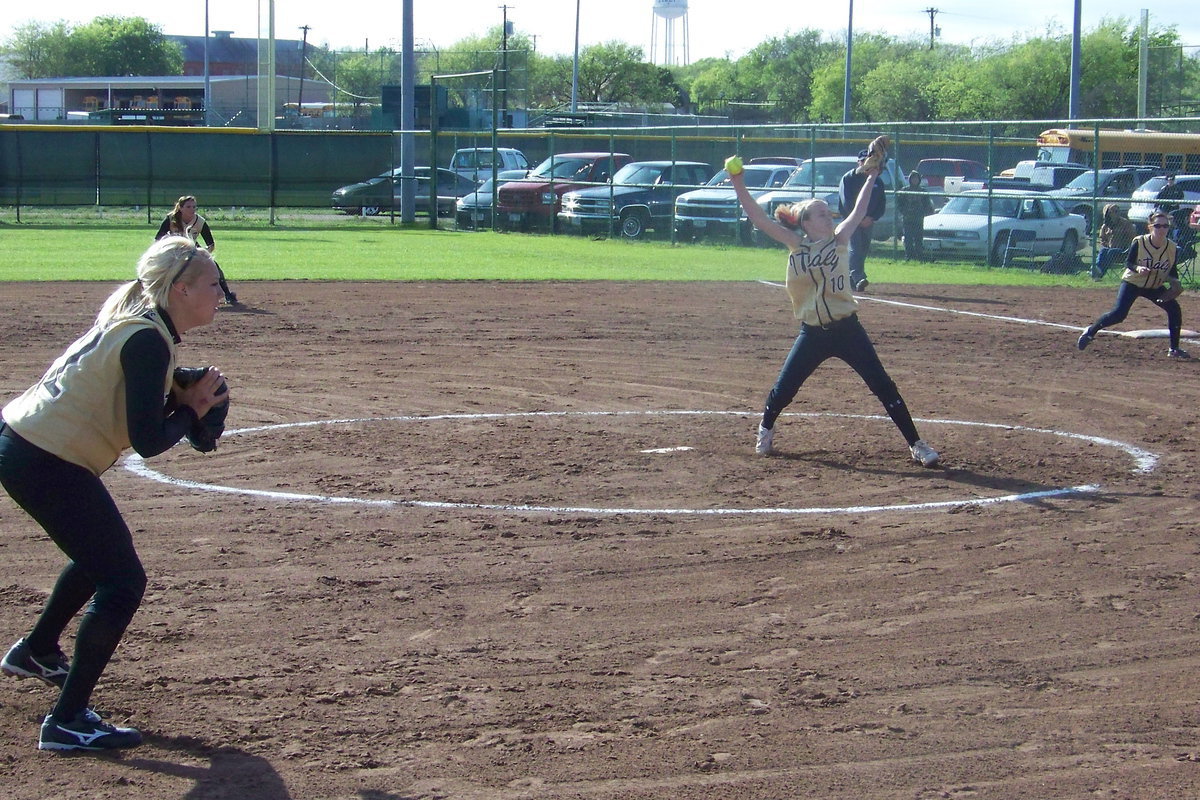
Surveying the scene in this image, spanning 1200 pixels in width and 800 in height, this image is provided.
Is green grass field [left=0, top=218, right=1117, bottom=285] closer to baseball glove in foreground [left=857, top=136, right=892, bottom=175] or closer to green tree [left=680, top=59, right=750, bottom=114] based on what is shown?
baseball glove in foreground [left=857, top=136, right=892, bottom=175]

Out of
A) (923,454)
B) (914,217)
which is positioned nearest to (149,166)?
(914,217)

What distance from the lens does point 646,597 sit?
6527 mm

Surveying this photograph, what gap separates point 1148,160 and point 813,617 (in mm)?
29039

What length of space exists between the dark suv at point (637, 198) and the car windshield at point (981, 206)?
772 centimetres

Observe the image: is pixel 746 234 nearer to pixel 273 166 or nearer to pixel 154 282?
pixel 273 166

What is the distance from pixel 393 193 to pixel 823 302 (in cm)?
3332

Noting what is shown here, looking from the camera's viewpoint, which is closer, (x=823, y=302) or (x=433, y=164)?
(x=823, y=302)

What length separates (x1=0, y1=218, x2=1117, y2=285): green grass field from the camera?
77.0 ft

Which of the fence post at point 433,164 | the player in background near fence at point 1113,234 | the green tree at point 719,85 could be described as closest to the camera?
the player in background near fence at point 1113,234

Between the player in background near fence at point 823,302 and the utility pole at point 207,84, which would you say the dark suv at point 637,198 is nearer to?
the player in background near fence at point 823,302

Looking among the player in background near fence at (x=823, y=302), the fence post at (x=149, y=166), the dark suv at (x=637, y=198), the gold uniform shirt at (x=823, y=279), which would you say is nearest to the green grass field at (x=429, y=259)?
the dark suv at (x=637, y=198)

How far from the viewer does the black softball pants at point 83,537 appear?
15.2ft

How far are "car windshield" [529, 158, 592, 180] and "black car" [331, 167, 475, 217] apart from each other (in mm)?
4931

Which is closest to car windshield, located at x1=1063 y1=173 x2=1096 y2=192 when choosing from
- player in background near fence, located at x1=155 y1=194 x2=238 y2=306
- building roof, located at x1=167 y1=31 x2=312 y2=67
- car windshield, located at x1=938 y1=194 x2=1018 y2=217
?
car windshield, located at x1=938 y1=194 x2=1018 y2=217
